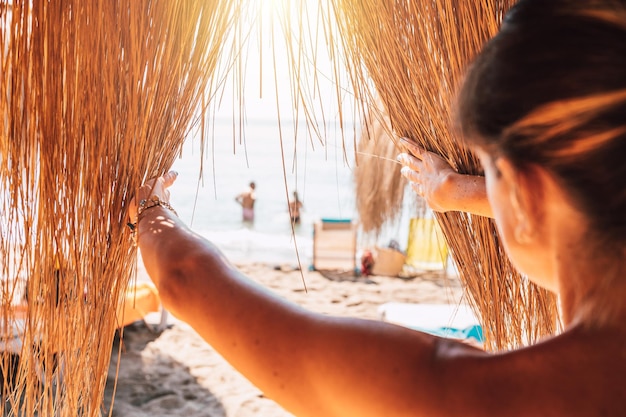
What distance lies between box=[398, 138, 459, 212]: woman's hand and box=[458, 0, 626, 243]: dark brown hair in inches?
21.1

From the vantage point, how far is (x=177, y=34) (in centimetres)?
96

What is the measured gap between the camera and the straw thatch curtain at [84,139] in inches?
35.5

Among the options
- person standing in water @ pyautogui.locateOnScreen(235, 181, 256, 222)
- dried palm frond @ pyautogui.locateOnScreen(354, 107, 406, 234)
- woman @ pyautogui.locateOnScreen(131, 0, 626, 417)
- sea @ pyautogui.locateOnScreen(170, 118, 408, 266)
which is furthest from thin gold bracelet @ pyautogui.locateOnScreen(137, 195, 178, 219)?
person standing in water @ pyautogui.locateOnScreen(235, 181, 256, 222)

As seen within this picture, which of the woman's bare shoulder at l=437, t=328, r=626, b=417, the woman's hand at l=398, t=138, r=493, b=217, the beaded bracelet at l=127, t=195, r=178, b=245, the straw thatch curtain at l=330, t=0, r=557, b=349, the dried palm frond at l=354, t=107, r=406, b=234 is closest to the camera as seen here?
the woman's bare shoulder at l=437, t=328, r=626, b=417

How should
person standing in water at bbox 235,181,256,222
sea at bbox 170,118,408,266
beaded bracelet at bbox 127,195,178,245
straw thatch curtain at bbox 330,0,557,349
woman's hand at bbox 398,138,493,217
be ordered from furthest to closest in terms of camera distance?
person standing in water at bbox 235,181,256,222, sea at bbox 170,118,408,266, straw thatch curtain at bbox 330,0,557,349, woman's hand at bbox 398,138,493,217, beaded bracelet at bbox 127,195,178,245

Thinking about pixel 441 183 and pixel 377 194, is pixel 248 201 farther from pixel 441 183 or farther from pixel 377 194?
pixel 441 183

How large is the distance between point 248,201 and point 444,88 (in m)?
8.68

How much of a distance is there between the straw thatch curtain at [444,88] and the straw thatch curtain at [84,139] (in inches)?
12.2

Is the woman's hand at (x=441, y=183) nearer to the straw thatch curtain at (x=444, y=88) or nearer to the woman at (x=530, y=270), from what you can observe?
the straw thatch curtain at (x=444, y=88)

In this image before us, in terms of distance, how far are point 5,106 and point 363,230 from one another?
553cm

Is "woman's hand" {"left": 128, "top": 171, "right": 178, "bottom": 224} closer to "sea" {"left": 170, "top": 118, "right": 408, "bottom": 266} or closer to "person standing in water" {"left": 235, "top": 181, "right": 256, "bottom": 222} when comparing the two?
"sea" {"left": 170, "top": 118, "right": 408, "bottom": 266}

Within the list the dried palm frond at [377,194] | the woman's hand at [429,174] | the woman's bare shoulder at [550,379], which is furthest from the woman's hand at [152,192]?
the dried palm frond at [377,194]

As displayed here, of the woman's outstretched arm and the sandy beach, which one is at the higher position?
the woman's outstretched arm

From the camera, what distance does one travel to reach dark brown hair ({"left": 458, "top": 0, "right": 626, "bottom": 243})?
442 mm
